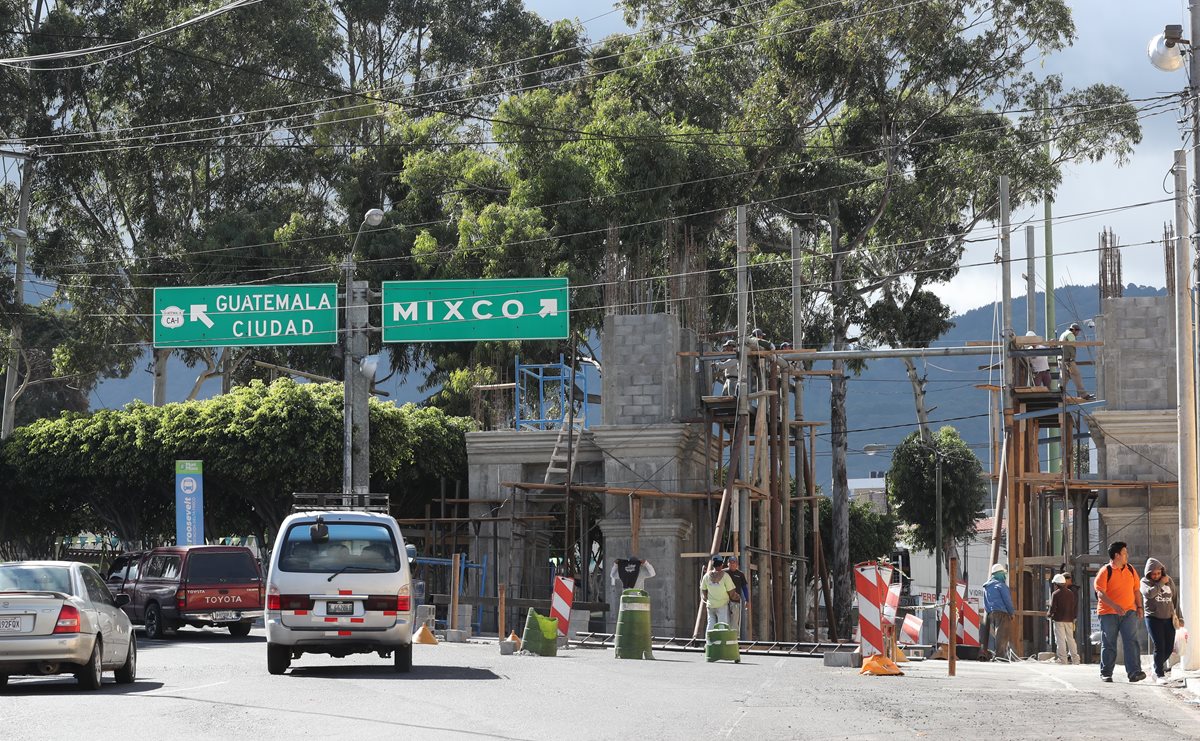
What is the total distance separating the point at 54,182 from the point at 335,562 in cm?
4223

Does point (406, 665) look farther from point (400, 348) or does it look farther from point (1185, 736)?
point (400, 348)

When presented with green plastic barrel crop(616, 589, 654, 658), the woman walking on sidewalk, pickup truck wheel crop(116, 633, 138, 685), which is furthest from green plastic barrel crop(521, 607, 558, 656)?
the woman walking on sidewalk

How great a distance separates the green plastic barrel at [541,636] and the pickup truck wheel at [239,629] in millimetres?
8085

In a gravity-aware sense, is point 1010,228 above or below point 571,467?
above

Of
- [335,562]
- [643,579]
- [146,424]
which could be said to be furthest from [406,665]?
[146,424]

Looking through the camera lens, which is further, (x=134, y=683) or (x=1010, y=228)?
(x=1010, y=228)

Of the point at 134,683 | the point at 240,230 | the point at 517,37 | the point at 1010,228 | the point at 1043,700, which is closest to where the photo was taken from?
the point at 1043,700

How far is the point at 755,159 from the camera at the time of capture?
49844mm

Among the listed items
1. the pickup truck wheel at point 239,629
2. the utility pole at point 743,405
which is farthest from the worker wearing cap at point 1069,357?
the pickup truck wheel at point 239,629

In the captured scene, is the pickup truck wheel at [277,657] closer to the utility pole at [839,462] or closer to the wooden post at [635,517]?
the wooden post at [635,517]

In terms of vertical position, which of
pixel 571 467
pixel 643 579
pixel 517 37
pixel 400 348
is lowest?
pixel 643 579

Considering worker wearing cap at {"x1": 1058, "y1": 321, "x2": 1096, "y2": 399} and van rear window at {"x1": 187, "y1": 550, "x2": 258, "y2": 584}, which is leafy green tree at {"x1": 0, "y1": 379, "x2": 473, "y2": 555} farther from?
worker wearing cap at {"x1": 1058, "y1": 321, "x2": 1096, "y2": 399}

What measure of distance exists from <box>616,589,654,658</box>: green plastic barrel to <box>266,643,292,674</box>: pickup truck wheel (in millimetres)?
6019

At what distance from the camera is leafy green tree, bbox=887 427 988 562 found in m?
64.0
